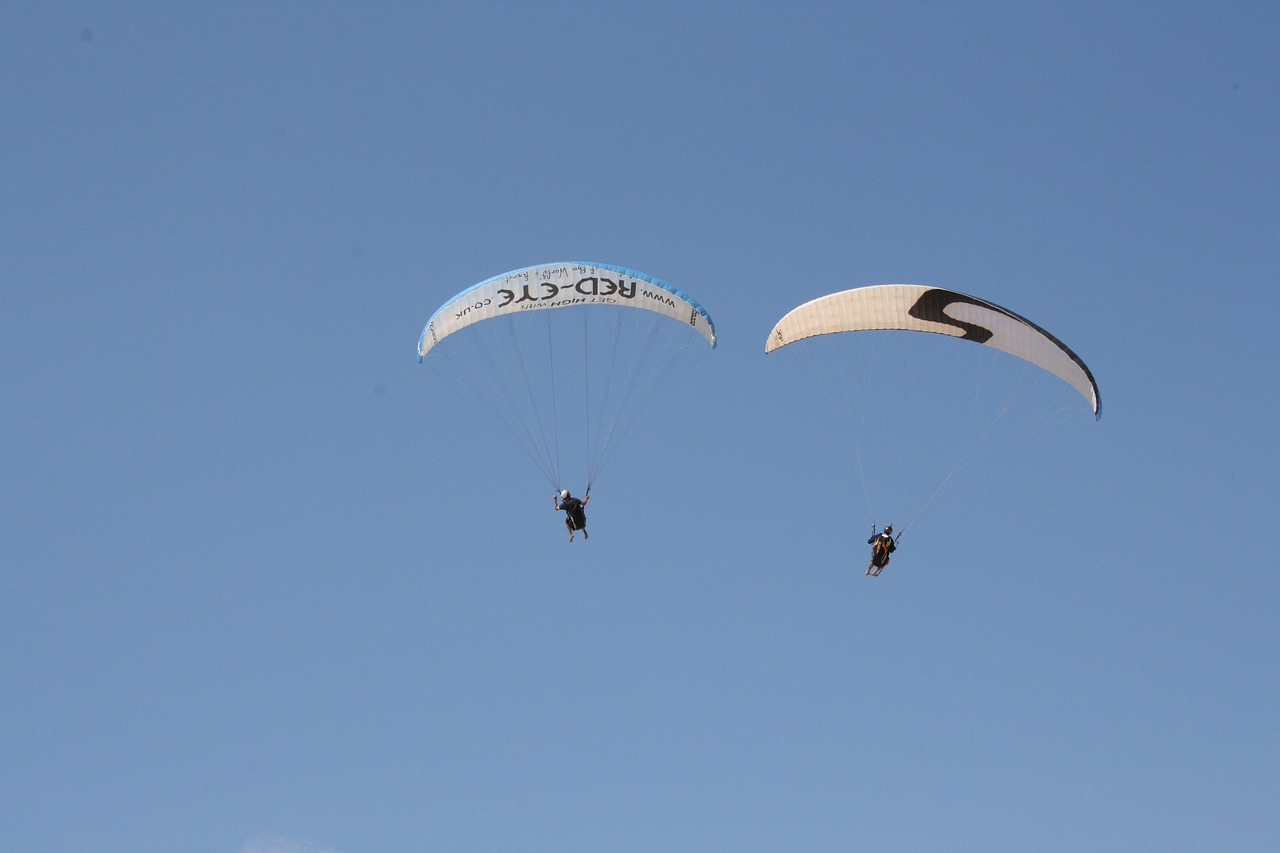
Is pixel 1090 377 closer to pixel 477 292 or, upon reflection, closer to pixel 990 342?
pixel 990 342

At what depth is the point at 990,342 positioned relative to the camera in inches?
6211

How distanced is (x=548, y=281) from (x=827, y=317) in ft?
17.7

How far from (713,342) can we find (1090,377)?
728cm

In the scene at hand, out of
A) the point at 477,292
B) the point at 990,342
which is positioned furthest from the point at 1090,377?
the point at 477,292

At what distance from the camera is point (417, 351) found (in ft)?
519

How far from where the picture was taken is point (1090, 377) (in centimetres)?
15712

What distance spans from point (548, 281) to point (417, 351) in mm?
2962

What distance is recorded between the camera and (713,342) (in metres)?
158

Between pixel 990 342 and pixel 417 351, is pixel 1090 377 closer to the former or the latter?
pixel 990 342

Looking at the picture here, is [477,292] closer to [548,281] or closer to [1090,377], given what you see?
[548,281]

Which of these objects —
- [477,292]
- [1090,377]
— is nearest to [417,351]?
[477,292]

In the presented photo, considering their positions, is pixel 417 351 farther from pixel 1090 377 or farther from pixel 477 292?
pixel 1090 377

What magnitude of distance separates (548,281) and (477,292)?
4.54 feet

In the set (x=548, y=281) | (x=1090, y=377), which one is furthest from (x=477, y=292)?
(x=1090, y=377)
